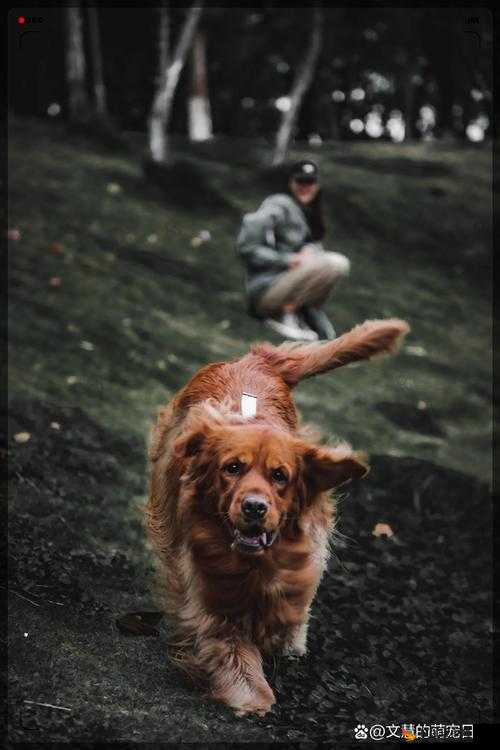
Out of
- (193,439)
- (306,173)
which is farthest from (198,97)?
(193,439)

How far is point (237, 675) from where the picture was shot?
150 inches

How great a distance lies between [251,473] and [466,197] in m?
14.6

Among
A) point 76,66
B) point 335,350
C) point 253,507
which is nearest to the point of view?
point 253,507

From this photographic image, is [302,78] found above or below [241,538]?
below

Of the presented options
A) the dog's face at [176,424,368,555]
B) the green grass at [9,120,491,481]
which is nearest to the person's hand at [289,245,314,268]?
the green grass at [9,120,491,481]

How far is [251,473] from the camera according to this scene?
140 inches

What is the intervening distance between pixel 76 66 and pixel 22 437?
1244cm

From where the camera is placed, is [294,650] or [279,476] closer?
[279,476]

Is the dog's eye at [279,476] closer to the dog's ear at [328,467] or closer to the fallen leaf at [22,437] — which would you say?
the dog's ear at [328,467]

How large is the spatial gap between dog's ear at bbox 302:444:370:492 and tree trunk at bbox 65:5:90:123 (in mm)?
14295

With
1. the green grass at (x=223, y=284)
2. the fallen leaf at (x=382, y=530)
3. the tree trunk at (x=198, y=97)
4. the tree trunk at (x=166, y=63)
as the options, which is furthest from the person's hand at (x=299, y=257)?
the tree trunk at (x=198, y=97)

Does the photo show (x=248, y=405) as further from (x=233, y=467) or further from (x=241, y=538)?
(x=241, y=538)

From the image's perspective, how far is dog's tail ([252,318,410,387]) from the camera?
4.69 meters

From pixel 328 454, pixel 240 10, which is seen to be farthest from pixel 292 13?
pixel 328 454
